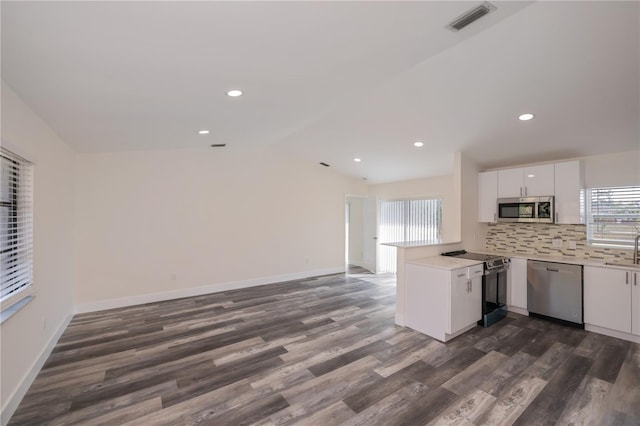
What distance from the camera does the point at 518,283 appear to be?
4.14 m

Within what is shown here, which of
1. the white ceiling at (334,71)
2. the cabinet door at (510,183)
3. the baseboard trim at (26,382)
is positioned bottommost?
the baseboard trim at (26,382)

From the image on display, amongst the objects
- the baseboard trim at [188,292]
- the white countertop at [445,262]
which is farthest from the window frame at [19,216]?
the white countertop at [445,262]

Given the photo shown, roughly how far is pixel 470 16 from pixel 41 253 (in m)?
4.30

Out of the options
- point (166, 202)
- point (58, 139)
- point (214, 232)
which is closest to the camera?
point (58, 139)

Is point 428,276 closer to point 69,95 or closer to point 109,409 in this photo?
point 109,409

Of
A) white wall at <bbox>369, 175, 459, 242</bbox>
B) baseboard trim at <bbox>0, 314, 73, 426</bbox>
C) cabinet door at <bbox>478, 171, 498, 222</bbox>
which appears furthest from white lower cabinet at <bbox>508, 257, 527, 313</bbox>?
baseboard trim at <bbox>0, 314, 73, 426</bbox>

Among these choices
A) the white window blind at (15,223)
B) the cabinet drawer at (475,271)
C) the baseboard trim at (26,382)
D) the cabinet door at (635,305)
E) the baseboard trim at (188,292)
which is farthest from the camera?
the baseboard trim at (188,292)

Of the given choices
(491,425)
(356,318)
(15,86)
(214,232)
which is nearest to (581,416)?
(491,425)

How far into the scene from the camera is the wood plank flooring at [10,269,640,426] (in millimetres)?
2131

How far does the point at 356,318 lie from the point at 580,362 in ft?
7.92

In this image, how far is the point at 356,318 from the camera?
404 cm

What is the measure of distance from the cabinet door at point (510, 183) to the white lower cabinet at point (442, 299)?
1.45 m

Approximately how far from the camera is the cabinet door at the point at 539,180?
3.98 m

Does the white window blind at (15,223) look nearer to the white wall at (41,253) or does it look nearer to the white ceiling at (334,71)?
the white wall at (41,253)
